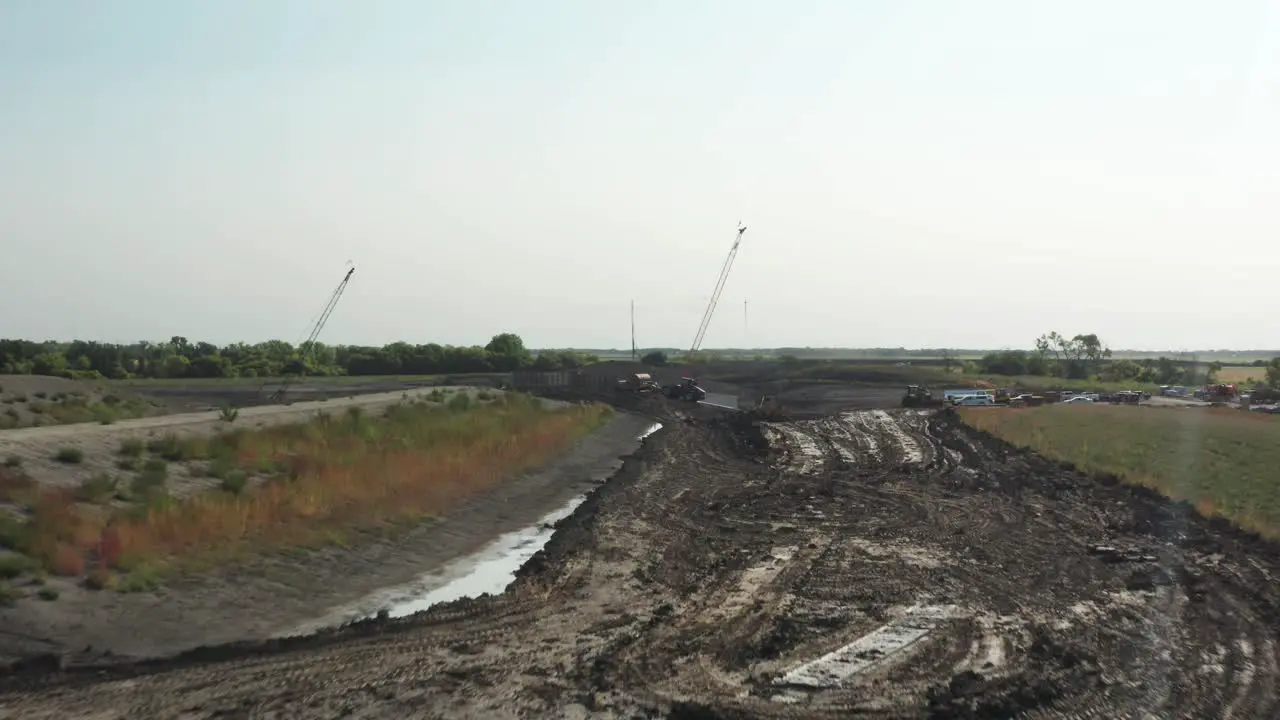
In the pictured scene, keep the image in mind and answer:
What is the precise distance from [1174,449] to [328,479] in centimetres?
3866

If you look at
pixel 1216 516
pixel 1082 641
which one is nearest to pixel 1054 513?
pixel 1216 516

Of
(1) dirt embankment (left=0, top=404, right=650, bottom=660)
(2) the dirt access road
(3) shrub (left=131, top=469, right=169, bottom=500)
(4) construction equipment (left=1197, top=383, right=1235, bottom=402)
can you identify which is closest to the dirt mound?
(1) dirt embankment (left=0, top=404, right=650, bottom=660)

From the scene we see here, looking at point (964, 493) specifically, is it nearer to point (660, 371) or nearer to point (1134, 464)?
point (1134, 464)

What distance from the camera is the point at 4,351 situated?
10512 centimetres

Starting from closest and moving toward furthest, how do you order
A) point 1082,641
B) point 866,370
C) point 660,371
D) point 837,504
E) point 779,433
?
point 1082,641 < point 837,504 < point 779,433 < point 660,371 < point 866,370

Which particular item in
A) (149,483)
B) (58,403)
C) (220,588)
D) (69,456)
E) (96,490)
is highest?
(58,403)

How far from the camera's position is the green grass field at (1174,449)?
31763 millimetres

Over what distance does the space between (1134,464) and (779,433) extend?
24.7m

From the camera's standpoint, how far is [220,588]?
1862 cm

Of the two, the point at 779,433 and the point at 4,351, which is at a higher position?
the point at 4,351

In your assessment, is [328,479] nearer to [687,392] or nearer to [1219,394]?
[687,392]

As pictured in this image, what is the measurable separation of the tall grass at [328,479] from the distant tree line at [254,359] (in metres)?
66.2

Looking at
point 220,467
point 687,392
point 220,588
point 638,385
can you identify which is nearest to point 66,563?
point 220,588

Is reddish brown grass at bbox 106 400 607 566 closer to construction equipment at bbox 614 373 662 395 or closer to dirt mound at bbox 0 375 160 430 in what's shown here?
dirt mound at bbox 0 375 160 430
